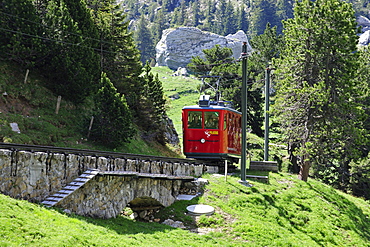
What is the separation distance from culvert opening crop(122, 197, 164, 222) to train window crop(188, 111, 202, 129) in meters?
7.35

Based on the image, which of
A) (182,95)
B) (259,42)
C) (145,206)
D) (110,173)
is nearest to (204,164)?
(145,206)

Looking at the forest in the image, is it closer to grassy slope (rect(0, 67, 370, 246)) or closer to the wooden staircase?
grassy slope (rect(0, 67, 370, 246))

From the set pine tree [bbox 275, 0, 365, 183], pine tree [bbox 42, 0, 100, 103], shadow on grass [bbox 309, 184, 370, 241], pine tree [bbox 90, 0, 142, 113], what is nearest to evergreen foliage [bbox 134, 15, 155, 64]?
pine tree [bbox 90, 0, 142, 113]

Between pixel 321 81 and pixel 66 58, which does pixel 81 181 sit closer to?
pixel 66 58

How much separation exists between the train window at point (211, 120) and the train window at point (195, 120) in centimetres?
34

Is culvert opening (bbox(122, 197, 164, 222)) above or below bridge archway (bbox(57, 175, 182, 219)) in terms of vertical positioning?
below

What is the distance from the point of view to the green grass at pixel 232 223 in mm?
8000

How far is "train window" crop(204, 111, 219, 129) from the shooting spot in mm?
21438

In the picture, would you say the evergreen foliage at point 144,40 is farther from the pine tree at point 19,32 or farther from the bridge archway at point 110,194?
the bridge archway at point 110,194

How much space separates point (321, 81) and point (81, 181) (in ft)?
61.6

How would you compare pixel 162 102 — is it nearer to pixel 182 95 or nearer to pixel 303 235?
pixel 303 235

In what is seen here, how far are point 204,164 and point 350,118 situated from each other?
1111 cm

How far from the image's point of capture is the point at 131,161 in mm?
13781

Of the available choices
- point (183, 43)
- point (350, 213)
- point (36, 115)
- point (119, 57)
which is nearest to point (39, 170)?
point (36, 115)
